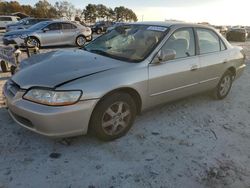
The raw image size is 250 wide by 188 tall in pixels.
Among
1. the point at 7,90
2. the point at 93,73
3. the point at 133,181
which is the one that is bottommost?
the point at 133,181

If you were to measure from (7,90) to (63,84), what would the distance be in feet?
3.08

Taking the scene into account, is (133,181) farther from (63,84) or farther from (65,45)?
(65,45)

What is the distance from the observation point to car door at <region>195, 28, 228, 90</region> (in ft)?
14.6

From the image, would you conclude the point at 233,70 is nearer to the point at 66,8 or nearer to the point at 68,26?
the point at 68,26

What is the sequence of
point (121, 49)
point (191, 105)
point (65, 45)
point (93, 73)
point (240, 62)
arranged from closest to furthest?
point (93, 73), point (121, 49), point (191, 105), point (240, 62), point (65, 45)

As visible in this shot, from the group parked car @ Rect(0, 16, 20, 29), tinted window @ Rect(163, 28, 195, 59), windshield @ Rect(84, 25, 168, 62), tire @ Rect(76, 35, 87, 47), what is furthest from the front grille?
parked car @ Rect(0, 16, 20, 29)

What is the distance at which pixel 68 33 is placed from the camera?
1383 cm

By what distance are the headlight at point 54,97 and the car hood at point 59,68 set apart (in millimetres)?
87

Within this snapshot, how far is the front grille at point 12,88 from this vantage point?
3.09 metres

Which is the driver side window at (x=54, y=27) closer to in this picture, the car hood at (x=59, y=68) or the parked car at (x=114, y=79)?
the parked car at (x=114, y=79)

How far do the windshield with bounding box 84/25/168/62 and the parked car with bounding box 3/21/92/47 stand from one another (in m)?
9.06

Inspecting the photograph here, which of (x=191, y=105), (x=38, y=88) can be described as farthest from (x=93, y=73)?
(x=191, y=105)

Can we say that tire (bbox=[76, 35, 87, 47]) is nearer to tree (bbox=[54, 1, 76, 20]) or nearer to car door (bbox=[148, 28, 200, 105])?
car door (bbox=[148, 28, 200, 105])

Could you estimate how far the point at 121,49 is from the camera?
12.7ft
